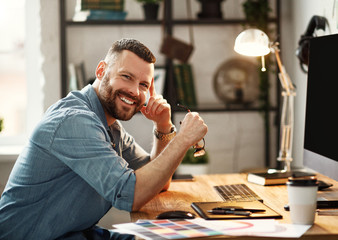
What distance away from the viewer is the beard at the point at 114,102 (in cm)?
169

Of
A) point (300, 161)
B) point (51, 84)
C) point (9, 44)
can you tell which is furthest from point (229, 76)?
point (9, 44)

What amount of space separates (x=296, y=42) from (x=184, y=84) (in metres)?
0.79

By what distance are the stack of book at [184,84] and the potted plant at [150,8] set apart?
0.37 meters

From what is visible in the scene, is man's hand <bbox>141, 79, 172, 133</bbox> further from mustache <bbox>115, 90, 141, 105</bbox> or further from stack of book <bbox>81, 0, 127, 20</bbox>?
stack of book <bbox>81, 0, 127, 20</bbox>

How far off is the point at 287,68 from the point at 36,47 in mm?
1763

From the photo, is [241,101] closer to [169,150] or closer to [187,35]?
[187,35]

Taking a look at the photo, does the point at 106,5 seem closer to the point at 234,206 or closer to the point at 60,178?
the point at 60,178

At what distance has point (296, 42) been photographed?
3.24m

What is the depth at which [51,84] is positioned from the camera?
3258mm

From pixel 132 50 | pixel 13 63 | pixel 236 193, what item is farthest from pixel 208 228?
pixel 13 63

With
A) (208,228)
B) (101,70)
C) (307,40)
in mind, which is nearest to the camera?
(208,228)

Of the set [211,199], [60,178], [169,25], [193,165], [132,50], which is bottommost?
[193,165]

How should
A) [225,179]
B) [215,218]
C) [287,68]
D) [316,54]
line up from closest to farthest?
[215,218] → [316,54] → [225,179] → [287,68]

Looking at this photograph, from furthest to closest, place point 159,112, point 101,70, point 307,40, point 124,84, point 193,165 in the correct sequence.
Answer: point 193,165
point 307,40
point 159,112
point 101,70
point 124,84
